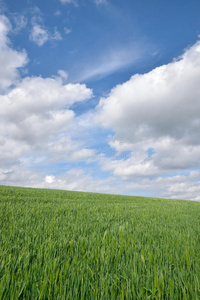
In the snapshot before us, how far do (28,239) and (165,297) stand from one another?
2396 millimetres

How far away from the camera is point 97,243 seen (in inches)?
126

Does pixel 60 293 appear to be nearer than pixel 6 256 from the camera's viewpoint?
Yes

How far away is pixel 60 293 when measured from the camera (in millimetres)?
1813

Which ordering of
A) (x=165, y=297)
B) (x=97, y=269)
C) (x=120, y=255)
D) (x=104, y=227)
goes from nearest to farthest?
(x=165, y=297)
(x=97, y=269)
(x=120, y=255)
(x=104, y=227)

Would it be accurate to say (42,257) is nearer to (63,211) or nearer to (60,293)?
(60,293)

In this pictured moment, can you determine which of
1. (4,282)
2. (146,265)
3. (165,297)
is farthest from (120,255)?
(4,282)

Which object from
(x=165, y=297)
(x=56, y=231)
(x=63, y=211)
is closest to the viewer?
(x=165, y=297)

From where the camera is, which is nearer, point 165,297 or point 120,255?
point 165,297

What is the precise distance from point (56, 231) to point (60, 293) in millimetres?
2280

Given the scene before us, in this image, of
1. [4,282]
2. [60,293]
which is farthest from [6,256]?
[60,293]

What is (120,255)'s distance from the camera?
9.17 ft

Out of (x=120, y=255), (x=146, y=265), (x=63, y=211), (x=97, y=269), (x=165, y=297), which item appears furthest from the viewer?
(x=63, y=211)

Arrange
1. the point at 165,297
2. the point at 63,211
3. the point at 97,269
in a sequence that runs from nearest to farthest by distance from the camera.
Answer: the point at 165,297, the point at 97,269, the point at 63,211

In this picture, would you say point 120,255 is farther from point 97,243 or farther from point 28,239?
point 28,239
